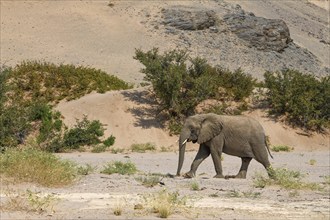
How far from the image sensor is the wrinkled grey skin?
1565 centimetres

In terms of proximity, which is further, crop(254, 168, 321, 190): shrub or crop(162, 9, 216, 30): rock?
crop(162, 9, 216, 30): rock

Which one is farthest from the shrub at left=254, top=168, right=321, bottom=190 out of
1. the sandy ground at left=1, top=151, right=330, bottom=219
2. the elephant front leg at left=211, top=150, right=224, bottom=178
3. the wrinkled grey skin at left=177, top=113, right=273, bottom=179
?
the wrinkled grey skin at left=177, top=113, right=273, bottom=179

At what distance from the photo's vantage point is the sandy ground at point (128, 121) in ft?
33.5

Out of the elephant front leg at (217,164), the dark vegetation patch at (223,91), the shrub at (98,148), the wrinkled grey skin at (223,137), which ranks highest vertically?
the dark vegetation patch at (223,91)

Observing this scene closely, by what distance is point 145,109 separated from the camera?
2955cm

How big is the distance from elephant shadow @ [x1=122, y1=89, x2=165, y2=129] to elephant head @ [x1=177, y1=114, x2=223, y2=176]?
12612mm

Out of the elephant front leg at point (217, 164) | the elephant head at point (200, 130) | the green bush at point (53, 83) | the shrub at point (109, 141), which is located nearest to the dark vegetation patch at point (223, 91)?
the green bush at point (53, 83)

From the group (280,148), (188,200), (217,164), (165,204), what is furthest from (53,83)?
(165,204)

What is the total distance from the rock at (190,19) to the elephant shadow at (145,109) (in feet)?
67.1

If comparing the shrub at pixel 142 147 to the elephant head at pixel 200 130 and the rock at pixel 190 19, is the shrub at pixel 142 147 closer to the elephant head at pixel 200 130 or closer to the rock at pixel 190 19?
the elephant head at pixel 200 130

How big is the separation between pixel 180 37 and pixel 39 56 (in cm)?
1190

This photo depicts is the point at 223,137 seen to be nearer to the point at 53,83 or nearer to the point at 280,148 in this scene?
the point at 280,148

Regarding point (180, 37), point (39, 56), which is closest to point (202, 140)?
point (39, 56)

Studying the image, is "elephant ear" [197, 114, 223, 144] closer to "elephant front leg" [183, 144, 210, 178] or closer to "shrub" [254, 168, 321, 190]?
"elephant front leg" [183, 144, 210, 178]
